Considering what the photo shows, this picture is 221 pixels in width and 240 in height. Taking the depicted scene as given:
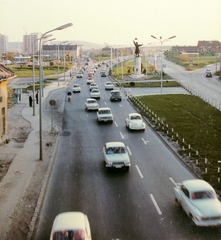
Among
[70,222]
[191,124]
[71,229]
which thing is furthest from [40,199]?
[191,124]

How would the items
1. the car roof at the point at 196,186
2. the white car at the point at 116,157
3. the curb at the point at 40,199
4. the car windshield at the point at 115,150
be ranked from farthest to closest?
the car windshield at the point at 115,150 → the white car at the point at 116,157 → the car roof at the point at 196,186 → the curb at the point at 40,199

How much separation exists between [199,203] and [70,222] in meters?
4.91

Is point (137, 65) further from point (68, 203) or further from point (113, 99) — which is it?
point (68, 203)

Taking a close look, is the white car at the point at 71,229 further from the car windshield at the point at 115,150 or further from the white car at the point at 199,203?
the car windshield at the point at 115,150

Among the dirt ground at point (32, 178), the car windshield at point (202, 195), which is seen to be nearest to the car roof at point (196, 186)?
the car windshield at point (202, 195)

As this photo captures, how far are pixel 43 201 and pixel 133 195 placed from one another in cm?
392

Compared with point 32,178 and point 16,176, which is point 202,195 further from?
point 16,176

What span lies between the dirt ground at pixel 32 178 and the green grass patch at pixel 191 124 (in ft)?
27.1

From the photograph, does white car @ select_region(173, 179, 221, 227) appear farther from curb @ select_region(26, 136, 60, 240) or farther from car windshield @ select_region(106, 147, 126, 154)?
car windshield @ select_region(106, 147, 126, 154)

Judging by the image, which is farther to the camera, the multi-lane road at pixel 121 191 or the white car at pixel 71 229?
the multi-lane road at pixel 121 191

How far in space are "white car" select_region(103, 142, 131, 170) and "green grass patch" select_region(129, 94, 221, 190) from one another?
4.02 m

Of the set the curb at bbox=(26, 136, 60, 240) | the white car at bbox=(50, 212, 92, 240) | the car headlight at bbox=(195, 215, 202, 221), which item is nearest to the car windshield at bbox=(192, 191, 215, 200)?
the car headlight at bbox=(195, 215, 202, 221)

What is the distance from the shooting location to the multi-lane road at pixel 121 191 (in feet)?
45.9

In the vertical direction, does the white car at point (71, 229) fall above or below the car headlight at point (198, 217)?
above
